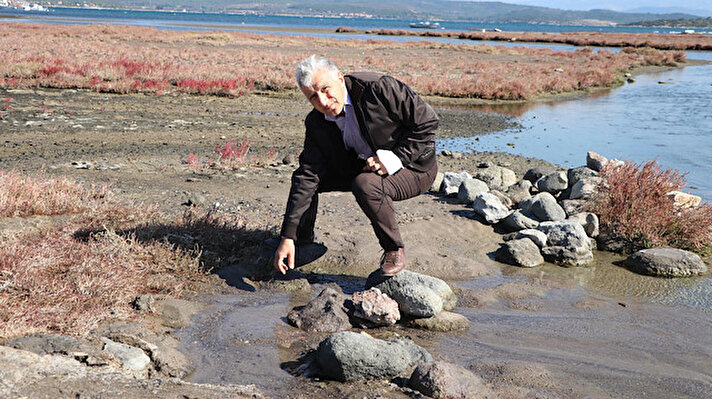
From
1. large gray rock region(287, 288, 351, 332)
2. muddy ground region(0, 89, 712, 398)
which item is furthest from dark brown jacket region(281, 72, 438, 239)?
muddy ground region(0, 89, 712, 398)

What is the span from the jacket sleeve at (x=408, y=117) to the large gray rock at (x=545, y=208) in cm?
297

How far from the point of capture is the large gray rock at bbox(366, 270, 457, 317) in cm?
443

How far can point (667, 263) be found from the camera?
20.2 ft

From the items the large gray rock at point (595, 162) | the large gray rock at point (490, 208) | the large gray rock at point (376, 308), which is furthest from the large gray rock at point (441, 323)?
the large gray rock at point (595, 162)

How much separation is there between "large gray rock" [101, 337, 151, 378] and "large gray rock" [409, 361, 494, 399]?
1.52 metres

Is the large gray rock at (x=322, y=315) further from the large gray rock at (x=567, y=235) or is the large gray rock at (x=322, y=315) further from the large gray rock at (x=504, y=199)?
the large gray rock at (x=504, y=199)

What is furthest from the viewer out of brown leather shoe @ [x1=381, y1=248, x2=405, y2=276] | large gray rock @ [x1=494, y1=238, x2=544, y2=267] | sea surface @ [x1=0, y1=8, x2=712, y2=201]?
sea surface @ [x1=0, y1=8, x2=712, y2=201]

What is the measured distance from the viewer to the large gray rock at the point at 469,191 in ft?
24.9

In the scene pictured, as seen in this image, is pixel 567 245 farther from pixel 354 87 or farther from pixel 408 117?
pixel 354 87

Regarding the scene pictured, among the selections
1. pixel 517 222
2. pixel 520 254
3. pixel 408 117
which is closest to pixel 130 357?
pixel 408 117

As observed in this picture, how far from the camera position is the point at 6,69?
1809cm

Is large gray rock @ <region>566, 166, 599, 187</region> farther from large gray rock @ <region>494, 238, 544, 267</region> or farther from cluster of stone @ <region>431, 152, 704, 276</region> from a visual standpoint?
large gray rock @ <region>494, 238, 544, 267</region>

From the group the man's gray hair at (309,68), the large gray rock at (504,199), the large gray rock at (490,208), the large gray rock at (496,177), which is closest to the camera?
the man's gray hair at (309,68)

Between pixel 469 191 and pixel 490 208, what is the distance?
0.52 meters
